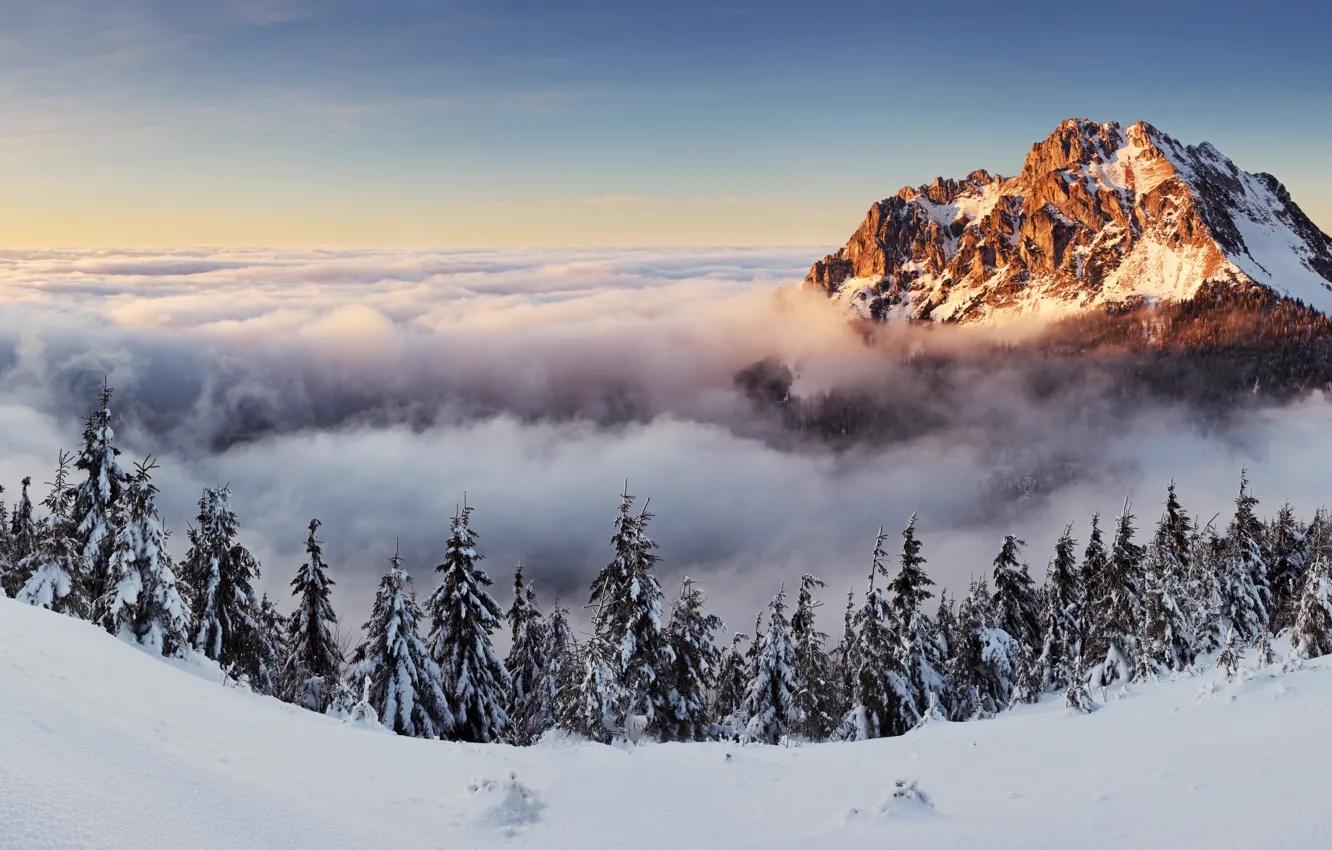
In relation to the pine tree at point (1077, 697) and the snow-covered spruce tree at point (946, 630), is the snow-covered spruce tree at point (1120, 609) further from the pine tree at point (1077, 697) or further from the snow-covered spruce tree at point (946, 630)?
the pine tree at point (1077, 697)

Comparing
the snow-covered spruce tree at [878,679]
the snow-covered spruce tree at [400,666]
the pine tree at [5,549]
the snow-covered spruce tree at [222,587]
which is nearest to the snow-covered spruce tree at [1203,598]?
the snow-covered spruce tree at [878,679]

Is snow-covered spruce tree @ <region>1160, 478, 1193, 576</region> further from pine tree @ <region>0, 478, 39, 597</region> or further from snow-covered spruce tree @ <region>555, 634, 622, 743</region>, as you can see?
pine tree @ <region>0, 478, 39, 597</region>

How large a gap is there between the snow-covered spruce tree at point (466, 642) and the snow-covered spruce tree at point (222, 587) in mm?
6796

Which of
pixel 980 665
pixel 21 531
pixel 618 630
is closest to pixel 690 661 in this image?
pixel 618 630

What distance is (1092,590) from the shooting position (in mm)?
42875

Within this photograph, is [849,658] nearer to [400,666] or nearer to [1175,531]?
[400,666]

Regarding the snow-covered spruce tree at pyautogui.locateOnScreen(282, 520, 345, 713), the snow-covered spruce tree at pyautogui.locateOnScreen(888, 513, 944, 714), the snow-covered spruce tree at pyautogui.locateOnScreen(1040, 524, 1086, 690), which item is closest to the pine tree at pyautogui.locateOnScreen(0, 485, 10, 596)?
the snow-covered spruce tree at pyautogui.locateOnScreen(282, 520, 345, 713)

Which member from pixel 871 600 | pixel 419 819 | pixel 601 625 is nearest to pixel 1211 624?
pixel 871 600

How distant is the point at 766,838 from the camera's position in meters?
8.60

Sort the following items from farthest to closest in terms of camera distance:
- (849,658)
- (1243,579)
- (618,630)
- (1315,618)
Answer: (1243,579) → (849,658) → (618,630) → (1315,618)

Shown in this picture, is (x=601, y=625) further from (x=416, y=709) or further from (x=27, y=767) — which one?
(x=27, y=767)

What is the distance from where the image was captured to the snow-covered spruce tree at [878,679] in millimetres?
28625

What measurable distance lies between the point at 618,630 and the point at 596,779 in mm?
14351

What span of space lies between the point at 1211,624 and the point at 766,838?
38564 mm
